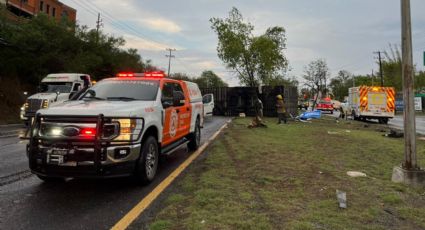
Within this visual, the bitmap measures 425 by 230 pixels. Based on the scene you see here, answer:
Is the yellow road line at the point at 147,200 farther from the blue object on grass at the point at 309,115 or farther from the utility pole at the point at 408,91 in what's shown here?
the blue object on grass at the point at 309,115

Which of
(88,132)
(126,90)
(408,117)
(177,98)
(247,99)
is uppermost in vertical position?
(247,99)

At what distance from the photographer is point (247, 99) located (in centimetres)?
3219

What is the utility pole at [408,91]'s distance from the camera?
6.71 metres

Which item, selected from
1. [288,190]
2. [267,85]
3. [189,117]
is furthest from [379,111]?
[288,190]

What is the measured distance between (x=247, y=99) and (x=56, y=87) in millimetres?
16618

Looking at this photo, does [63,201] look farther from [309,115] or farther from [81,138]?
[309,115]

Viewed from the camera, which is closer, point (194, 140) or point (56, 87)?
point (194, 140)

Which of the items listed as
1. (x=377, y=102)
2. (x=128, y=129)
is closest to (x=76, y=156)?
(x=128, y=129)

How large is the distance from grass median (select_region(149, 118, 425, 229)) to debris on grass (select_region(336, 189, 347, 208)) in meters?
0.07

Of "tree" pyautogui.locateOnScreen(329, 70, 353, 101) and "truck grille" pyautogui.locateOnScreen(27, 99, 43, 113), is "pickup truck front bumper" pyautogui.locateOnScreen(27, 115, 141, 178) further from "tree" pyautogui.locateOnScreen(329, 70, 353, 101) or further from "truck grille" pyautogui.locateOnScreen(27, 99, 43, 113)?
"tree" pyautogui.locateOnScreen(329, 70, 353, 101)

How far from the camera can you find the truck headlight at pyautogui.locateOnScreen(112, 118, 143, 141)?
5.91m

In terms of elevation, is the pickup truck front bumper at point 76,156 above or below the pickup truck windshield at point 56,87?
below

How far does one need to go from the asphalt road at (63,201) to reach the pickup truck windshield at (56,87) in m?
12.1

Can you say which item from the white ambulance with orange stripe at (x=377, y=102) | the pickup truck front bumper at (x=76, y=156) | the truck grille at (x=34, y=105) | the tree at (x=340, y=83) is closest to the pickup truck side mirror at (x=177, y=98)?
the pickup truck front bumper at (x=76, y=156)
